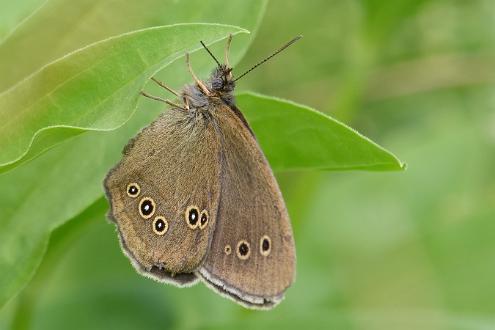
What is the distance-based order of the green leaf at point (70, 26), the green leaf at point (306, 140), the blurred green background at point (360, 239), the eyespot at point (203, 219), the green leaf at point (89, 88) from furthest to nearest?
the blurred green background at point (360, 239) → the eyespot at point (203, 219) → the green leaf at point (70, 26) → the green leaf at point (306, 140) → the green leaf at point (89, 88)

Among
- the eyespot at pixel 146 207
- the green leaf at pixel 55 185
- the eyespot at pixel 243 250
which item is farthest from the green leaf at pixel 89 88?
the eyespot at pixel 243 250

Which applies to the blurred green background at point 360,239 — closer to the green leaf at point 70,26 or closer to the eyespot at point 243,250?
the green leaf at point 70,26

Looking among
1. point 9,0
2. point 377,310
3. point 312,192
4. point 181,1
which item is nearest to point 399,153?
point 312,192

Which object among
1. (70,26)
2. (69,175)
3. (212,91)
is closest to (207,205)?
(212,91)

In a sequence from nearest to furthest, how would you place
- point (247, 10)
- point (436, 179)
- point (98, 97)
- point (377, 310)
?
point (98, 97)
point (247, 10)
point (377, 310)
point (436, 179)

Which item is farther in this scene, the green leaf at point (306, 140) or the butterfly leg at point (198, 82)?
the butterfly leg at point (198, 82)

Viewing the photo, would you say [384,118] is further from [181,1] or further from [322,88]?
[181,1]

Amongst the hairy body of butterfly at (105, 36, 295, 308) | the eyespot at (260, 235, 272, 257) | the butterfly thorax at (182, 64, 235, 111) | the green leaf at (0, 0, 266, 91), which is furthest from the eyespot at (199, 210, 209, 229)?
the green leaf at (0, 0, 266, 91)
